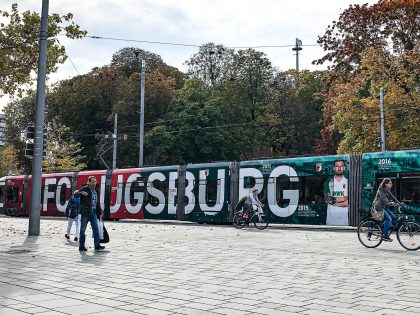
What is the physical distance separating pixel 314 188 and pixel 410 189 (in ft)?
12.1

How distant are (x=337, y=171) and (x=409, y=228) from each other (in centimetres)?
811

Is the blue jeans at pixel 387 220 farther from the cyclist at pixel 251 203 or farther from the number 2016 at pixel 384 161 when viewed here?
the cyclist at pixel 251 203

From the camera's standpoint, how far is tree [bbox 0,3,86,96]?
16.7m

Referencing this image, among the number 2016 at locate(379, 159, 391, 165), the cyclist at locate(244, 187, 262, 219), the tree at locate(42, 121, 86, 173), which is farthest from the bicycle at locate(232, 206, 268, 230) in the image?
the tree at locate(42, 121, 86, 173)

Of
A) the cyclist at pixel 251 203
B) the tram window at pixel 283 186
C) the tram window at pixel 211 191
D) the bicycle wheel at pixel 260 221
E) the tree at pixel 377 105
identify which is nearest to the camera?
the bicycle wheel at pixel 260 221

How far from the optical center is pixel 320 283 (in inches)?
275

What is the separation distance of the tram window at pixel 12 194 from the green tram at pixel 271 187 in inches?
234

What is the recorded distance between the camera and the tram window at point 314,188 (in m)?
20.0

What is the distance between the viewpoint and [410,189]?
17.7 metres

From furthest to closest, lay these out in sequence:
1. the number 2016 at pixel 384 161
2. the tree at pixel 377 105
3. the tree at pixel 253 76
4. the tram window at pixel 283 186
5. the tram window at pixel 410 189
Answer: the tree at pixel 253 76 < the tree at pixel 377 105 < the tram window at pixel 283 186 < the number 2016 at pixel 384 161 < the tram window at pixel 410 189

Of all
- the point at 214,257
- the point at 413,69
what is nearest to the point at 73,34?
the point at 214,257

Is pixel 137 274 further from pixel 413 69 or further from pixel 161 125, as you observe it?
pixel 161 125

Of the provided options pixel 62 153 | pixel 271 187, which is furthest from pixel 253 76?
pixel 271 187

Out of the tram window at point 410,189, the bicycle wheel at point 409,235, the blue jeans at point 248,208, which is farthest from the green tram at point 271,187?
the bicycle wheel at point 409,235
